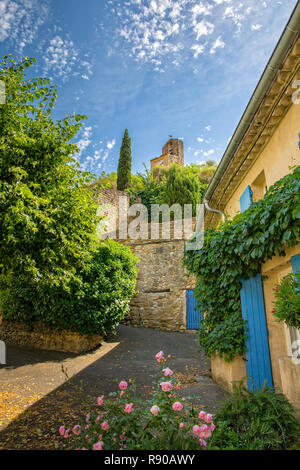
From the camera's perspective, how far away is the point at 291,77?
3510mm

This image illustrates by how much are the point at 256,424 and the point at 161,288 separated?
33.3 ft

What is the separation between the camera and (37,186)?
178 inches

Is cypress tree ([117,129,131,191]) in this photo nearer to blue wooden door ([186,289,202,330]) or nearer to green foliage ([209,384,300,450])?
blue wooden door ([186,289,202,330])

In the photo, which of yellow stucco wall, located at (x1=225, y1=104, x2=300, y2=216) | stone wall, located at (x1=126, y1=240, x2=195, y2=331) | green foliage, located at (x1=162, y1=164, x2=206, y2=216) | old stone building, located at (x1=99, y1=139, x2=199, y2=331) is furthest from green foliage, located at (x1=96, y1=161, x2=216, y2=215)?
yellow stucco wall, located at (x1=225, y1=104, x2=300, y2=216)

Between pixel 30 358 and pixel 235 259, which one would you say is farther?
pixel 30 358

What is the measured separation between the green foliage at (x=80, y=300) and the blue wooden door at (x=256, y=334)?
430 cm

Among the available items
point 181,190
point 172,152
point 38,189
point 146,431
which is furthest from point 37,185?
point 172,152

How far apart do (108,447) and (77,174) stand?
524 centimetres

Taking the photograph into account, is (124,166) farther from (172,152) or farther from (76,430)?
(76,430)

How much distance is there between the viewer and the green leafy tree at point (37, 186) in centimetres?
419

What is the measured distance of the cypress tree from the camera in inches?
840

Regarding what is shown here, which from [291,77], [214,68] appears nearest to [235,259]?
[291,77]

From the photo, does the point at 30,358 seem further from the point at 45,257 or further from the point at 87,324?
the point at 45,257

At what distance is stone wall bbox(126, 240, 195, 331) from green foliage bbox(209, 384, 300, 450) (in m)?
8.98
